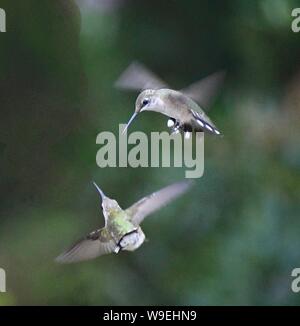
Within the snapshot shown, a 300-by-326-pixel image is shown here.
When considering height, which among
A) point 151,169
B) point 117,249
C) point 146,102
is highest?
point 146,102

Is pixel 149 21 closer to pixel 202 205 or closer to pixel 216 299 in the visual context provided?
pixel 202 205

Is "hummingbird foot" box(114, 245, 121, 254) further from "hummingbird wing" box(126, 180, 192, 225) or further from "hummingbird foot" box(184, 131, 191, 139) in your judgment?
"hummingbird foot" box(184, 131, 191, 139)

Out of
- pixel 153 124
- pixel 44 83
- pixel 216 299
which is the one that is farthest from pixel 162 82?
pixel 216 299

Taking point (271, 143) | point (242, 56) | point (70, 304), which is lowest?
point (70, 304)

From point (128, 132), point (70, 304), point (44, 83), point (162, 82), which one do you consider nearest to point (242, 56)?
point (162, 82)

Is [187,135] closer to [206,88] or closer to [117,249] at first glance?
[206,88]

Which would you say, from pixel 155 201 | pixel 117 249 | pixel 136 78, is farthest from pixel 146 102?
pixel 117 249

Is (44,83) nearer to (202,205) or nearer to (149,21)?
(149,21)

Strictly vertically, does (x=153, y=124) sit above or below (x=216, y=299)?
above
